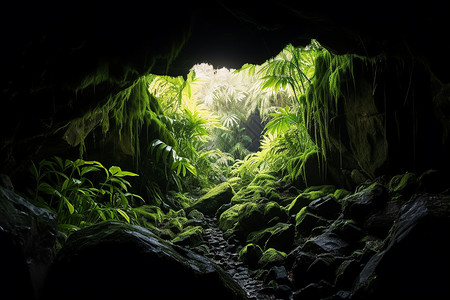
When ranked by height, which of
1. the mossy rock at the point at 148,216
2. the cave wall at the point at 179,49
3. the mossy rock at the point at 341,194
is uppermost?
the cave wall at the point at 179,49

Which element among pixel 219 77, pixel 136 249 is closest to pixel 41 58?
pixel 136 249

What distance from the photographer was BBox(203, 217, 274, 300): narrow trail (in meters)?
2.38

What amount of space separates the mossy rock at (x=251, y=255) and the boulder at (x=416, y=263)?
1.18 meters

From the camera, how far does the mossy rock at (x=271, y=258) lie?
2.72 meters

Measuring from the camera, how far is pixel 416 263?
170 centimetres

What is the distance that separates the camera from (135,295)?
168cm

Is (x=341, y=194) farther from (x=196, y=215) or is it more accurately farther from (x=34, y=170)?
(x=34, y=170)

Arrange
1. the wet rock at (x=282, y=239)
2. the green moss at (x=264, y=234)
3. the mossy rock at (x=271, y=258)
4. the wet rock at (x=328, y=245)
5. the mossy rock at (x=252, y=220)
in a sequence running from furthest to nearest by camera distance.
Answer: the mossy rock at (x=252, y=220)
the green moss at (x=264, y=234)
the wet rock at (x=282, y=239)
the mossy rock at (x=271, y=258)
the wet rock at (x=328, y=245)

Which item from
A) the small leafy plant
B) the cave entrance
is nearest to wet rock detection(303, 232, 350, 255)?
the cave entrance

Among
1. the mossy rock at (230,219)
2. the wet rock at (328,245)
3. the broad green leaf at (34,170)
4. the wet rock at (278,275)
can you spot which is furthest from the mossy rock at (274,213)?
the broad green leaf at (34,170)

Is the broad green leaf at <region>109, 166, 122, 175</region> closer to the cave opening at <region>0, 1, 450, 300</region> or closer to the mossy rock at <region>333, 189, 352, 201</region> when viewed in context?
the cave opening at <region>0, 1, 450, 300</region>

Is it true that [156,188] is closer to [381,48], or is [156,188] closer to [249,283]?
[249,283]

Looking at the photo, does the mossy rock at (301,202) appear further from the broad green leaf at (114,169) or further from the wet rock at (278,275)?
the broad green leaf at (114,169)

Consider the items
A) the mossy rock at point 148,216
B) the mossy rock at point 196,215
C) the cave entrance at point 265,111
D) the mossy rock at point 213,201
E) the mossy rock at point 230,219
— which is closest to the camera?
the mossy rock at point 148,216
